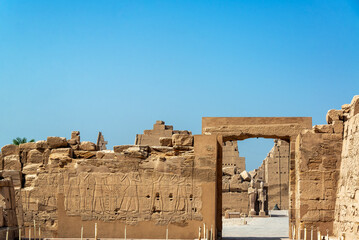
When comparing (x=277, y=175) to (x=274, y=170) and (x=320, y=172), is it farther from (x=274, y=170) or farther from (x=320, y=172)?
(x=320, y=172)

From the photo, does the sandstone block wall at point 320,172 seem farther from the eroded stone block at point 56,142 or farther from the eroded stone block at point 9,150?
the eroded stone block at point 9,150

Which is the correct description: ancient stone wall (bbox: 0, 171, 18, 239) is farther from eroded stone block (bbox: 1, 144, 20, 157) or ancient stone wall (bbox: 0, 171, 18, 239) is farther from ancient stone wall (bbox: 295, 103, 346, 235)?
ancient stone wall (bbox: 295, 103, 346, 235)

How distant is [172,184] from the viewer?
13.7 m

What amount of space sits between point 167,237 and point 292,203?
3447 mm

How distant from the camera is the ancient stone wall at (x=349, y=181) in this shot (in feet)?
40.9

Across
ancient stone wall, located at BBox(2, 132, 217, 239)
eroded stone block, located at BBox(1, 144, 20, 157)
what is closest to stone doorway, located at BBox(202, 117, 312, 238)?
ancient stone wall, located at BBox(2, 132, 217, 239)

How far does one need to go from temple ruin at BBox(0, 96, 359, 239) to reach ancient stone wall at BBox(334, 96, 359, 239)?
25 millimetres

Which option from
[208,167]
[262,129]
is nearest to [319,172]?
[262,129]

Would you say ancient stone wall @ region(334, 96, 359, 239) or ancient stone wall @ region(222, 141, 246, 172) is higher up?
ancient stone wall @ region(222, 141, 246, 172)

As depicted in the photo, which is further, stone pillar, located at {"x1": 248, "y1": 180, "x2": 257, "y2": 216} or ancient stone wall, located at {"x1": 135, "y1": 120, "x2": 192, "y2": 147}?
ancient stone wall, located at {"x1": 135, "y1": 120, "x2": 192, "y2": 147}

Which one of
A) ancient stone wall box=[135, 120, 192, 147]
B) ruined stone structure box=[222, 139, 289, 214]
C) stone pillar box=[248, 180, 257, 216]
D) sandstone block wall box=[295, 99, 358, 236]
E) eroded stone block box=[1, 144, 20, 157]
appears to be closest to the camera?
sandstone block wall box=[295, 99, 358, 236]

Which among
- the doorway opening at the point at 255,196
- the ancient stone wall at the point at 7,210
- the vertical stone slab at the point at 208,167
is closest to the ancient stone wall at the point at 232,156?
the doorway opening at the point at 255,196

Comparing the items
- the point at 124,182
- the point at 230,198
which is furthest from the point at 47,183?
the point at 230,198

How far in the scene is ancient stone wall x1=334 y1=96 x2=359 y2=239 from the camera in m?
12.5
